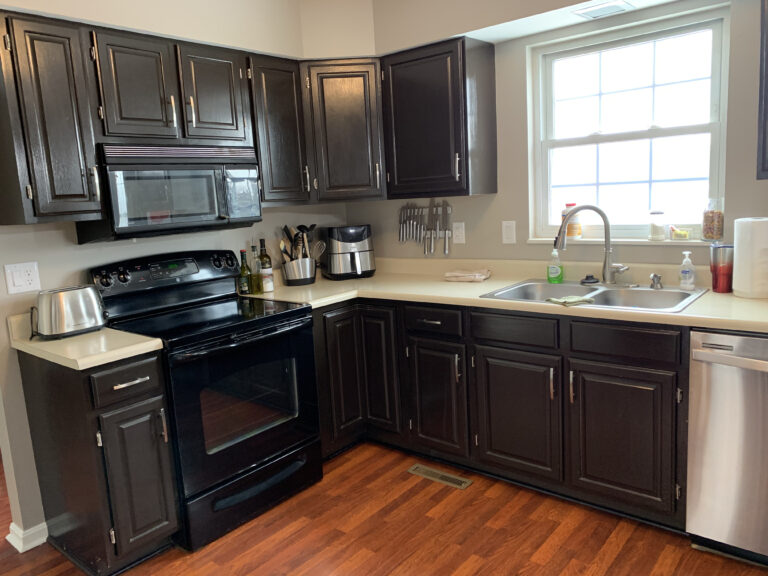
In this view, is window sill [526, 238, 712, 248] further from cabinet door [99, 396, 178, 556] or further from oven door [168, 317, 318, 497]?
cabinet door [99, 396, 178, 556]

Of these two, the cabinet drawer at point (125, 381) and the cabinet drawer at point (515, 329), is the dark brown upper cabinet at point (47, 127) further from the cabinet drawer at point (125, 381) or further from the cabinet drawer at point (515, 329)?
the cabinet drawer at point (515, 329)

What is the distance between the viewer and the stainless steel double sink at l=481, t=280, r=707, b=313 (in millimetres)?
2496

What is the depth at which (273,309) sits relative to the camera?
8.70 feet

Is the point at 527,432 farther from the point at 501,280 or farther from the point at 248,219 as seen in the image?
the point at 248,219

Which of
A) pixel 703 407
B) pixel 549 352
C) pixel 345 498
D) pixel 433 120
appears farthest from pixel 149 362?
pixel 703 407

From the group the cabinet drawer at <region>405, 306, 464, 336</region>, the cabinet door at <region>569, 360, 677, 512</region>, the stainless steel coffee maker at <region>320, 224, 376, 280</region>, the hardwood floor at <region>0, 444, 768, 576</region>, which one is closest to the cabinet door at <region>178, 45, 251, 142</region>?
the stainless steel coffee maker at <region>320, 224, 376, 280</region>

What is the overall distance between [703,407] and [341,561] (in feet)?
4.69

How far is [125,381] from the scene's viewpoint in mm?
2098

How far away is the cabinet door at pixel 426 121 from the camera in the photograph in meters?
2.87

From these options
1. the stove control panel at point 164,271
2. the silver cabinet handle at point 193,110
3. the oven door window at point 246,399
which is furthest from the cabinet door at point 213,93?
the oven door window at point 246,399

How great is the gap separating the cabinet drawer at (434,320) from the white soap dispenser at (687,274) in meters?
0.97

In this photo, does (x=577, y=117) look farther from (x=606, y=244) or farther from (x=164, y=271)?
(x=164, y=271)

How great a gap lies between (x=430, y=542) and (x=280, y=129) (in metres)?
2.06

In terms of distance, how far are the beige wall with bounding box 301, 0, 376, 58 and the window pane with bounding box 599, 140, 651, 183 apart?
4.30 feet
